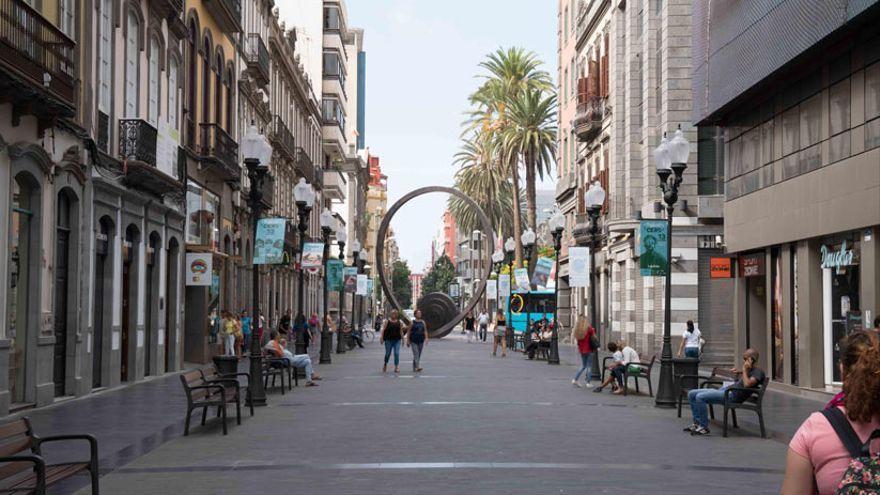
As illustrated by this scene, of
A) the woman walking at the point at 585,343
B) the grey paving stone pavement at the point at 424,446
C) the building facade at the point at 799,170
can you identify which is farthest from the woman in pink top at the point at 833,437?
the woman walking at the point at 585,343

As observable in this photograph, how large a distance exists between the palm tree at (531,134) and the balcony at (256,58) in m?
25.0

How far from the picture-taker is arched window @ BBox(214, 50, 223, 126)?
37.7m

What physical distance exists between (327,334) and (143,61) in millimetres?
13232

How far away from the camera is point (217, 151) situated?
35.7 m

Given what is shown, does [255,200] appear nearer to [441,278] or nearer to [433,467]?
[433,467]

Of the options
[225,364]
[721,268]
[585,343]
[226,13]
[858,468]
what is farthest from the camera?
[226,13]

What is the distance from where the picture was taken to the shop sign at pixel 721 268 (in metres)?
33.3

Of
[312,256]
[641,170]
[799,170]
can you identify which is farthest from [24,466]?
[641,170]

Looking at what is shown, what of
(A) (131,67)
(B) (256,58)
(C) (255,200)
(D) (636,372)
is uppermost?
(B) (256,58)

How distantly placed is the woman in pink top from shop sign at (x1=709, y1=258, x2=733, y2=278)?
2919 cm

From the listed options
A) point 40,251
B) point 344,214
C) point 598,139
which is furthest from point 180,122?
point 344,214

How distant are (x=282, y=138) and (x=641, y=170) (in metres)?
19.3

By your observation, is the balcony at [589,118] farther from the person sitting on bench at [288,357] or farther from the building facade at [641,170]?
the person sitting on bench at [288,357]

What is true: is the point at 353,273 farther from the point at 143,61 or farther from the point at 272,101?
the point at 143,61
